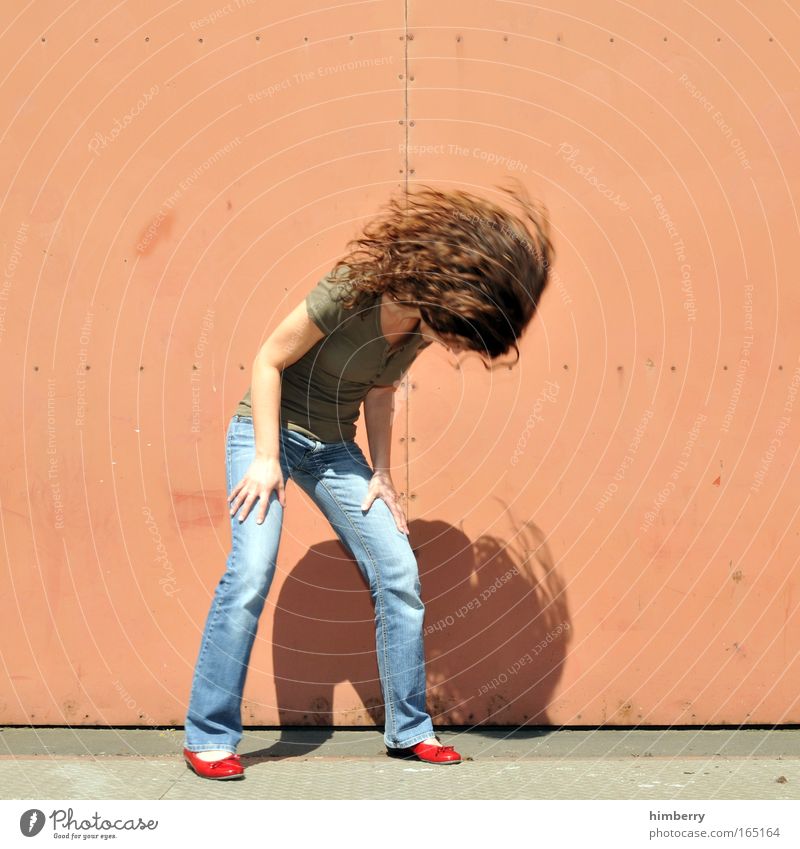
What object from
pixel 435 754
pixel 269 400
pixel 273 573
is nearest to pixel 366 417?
pixel 269 400

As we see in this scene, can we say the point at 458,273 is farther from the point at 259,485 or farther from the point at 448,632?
the point at 448,632

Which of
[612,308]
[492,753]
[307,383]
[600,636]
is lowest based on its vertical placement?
[492,753]

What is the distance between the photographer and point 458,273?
10.1 feet

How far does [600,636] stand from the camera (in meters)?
3.81

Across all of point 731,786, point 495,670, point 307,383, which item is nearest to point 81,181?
point 307,383

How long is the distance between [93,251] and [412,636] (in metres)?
1.72

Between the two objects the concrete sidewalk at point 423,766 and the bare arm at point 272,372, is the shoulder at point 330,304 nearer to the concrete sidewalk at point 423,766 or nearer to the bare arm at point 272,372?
the bare arm at point 272,372

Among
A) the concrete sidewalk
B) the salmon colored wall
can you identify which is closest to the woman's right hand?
the salmon colored wall

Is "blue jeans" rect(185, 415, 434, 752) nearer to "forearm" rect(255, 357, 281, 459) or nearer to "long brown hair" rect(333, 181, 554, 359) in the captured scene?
"forearm" rect(255, 357, 281, 459)

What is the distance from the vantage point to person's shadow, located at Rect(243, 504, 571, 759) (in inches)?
150

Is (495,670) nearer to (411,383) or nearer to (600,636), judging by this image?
(600,636)

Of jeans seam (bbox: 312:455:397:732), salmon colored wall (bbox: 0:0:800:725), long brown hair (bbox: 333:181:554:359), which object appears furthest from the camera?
salmon colored wall (bbox: 0:0:800:725)
